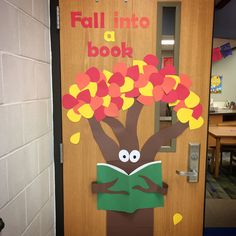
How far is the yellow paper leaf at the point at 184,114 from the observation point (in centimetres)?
164

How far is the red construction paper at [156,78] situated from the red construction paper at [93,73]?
333 millimetres

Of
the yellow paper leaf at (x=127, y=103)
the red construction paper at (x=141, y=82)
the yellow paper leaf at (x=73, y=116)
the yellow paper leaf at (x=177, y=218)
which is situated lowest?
the yellow paper leaf at (x=177, y=218)

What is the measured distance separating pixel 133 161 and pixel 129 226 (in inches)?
18.1

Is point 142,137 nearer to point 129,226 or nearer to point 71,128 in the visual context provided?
point 71,128

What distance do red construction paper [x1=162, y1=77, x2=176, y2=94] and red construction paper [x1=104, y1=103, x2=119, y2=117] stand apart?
33 centimetres

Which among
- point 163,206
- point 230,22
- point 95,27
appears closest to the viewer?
point 95,27

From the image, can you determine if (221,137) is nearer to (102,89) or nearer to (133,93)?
(133,93)

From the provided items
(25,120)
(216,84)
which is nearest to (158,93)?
(25,120)

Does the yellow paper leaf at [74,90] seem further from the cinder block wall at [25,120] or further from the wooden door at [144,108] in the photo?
the cinder block wall at [25,120]

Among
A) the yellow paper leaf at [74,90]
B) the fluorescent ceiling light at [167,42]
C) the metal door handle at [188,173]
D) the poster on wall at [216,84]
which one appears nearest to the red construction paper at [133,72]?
the fluorescent ceiling light at [167,42]

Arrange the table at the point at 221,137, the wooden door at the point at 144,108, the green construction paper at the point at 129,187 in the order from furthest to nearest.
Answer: the table at the point at 221,137 → the green construction paper at the point at 129,187 → the wooden door at the point at 144,108

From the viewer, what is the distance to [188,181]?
5.61ft

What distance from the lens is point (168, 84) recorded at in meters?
1.62

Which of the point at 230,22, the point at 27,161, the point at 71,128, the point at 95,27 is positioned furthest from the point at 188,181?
the point at 230,22
